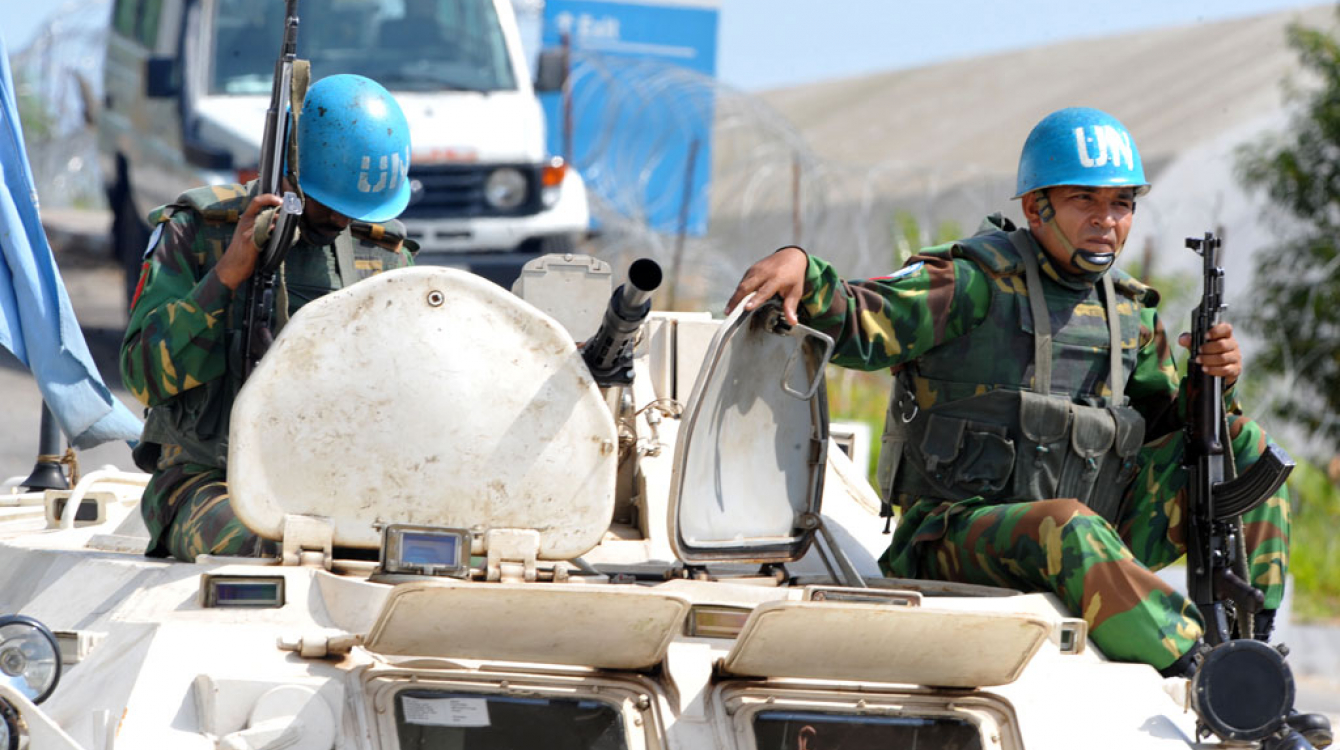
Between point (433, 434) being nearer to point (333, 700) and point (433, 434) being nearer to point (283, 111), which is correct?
point (333, 700)

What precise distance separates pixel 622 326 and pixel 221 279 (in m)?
1.15

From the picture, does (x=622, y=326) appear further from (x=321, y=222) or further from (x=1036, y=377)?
(x=1036, y=377)

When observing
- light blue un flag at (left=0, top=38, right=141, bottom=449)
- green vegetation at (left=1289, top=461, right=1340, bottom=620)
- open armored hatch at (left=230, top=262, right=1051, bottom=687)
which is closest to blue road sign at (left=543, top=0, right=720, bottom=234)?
green vegetation at (left=1289, top=461, right=1340, bottom=620)

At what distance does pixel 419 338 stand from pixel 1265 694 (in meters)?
2.09

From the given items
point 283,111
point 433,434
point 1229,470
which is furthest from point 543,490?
point 1229,470

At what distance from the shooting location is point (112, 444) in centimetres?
1474

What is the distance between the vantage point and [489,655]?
4684 mm

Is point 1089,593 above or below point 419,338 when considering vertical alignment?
below

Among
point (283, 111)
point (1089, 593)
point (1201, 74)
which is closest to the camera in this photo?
point (1089, 593)

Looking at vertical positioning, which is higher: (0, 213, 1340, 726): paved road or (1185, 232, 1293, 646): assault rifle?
(1185, 232, 1293, 646): assault rifle

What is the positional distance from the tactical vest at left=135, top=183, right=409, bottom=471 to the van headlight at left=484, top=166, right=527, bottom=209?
738cm

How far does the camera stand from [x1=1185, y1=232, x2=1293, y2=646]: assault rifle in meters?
6.13

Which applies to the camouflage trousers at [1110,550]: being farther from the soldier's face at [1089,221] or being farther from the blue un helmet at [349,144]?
the blue un helmet at [349,144]

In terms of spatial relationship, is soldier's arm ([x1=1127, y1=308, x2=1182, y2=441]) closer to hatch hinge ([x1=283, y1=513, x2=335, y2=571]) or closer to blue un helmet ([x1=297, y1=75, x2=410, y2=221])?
blue un helmet ([x1=297, y1=75, x2=410, y2=221])
